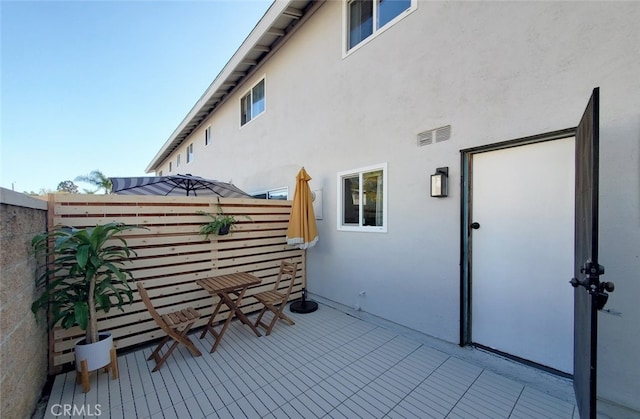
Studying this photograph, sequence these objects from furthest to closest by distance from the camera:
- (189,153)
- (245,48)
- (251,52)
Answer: (189,153)
(251,52)
(245,48)

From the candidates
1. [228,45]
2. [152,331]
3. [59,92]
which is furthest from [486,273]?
[59,92]

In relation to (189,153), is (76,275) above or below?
below

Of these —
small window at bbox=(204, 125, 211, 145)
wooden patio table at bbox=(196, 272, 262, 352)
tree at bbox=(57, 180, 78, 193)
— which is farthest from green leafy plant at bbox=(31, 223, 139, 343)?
tree at bbox=(57, 180, 78, 193)

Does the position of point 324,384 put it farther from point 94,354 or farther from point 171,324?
point 94,354

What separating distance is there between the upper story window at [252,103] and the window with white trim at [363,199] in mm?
3922

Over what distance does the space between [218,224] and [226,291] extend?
1.04 m

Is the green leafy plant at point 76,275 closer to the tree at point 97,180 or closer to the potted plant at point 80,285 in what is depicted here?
the potted plant at point 80,285

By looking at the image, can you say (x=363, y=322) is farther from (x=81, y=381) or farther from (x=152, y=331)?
(x=81, y=381)

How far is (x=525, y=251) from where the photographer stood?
261 centimetres

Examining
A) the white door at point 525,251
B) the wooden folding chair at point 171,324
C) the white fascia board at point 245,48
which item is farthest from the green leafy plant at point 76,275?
the white fascia board at point 245,48

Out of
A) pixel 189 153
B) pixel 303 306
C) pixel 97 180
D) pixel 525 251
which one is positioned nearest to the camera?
pixel 525 251

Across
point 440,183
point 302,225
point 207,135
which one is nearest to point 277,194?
point 302,225

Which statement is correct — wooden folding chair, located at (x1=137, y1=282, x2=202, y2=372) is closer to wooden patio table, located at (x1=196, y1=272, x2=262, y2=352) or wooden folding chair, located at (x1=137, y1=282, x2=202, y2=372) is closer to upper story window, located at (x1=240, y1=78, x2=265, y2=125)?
wooden patio table, located at (x1=196, y1=272, x2=262, y2=352)

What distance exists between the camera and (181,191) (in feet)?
17.8
